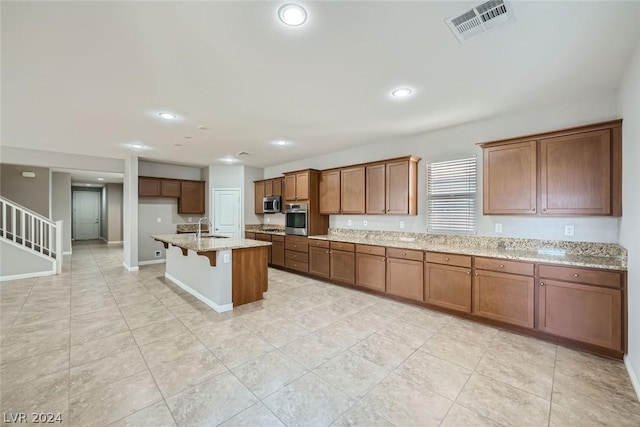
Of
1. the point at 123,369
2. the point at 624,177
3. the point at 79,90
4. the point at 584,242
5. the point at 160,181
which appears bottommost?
the point at 123,369

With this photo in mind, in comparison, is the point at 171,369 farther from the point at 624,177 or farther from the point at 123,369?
the point at 624,177

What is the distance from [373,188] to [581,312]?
300 cm

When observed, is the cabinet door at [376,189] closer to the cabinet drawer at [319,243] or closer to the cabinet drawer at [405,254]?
the cabinet drawer at [405,254]

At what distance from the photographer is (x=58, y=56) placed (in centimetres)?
217

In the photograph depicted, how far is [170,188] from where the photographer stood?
7.01 meters

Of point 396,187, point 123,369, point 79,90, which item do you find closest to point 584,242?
point 396,187

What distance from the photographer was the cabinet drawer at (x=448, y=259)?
332 cm

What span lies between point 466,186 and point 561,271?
1572 mm

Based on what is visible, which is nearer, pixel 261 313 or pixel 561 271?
pixel 561 271

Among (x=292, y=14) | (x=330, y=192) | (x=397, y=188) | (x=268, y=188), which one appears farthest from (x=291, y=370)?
(x=268, y=188)

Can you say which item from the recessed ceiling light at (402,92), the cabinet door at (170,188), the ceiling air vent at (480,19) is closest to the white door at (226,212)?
the cabinet door at (170,188)

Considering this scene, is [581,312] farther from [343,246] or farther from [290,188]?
[290,188]

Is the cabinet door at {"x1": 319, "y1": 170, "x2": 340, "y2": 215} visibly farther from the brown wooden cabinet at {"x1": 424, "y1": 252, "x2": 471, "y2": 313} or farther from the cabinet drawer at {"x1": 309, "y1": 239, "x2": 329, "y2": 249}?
the brown wooden cabinet at {"x1": 424, "y1": 252, "x2": 471, "y2": 313}

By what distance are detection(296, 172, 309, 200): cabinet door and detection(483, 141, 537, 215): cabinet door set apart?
329 cm
